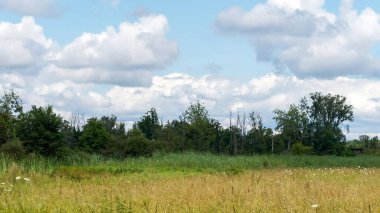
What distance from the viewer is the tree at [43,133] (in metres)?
38.5

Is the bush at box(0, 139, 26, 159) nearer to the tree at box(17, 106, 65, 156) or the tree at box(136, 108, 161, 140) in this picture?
the tree at box(17, 106, 65, 156)

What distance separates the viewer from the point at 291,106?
269ft

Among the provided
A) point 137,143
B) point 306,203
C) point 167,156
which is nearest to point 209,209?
point 306,203

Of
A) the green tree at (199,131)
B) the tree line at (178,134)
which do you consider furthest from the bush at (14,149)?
the green tree at (199,131)

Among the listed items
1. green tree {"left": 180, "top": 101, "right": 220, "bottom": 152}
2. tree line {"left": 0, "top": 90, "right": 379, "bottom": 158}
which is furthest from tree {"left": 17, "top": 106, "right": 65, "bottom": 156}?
green tree {"left": 180, "top": 101, "right": 220, "bottom": 152}

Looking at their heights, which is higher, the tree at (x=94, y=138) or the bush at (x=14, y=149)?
the tree at (x=94, y=138)

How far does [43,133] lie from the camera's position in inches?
1516

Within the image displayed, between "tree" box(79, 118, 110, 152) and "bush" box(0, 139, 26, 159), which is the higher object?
"tree" box(79, 118, 110, 152)

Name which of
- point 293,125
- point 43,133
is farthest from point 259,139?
point 43,133

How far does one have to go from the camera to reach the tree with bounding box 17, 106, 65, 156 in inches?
1516

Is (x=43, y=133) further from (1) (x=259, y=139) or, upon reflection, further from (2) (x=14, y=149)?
(1) (x=259, y=139)

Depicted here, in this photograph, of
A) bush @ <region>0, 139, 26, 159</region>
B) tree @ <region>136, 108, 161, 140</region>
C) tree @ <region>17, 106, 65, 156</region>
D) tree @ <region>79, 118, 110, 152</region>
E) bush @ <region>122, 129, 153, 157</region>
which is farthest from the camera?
tree @ <region>136, 108, 161, 140</region>

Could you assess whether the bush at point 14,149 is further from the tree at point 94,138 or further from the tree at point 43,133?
the tree at point 94,138

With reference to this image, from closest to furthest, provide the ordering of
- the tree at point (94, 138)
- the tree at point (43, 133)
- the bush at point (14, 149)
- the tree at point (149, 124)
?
the bush at point (14, 149) < the tree at point (43, 133) < the tree at point (94, 138) < the tree at point (149, 124)
